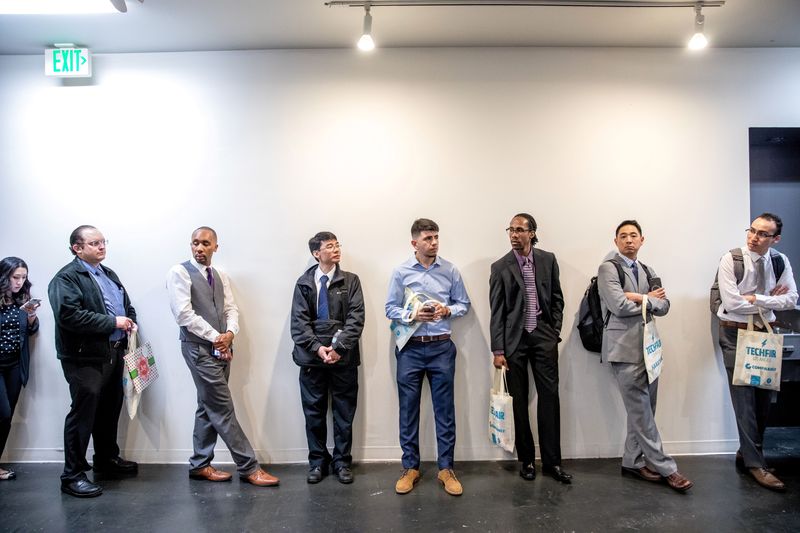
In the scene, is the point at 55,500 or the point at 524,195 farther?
the point at 524,195

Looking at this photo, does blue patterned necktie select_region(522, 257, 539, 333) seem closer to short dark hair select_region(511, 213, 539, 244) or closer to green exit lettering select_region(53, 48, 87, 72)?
short dark hair select_region(511, 213, 539, 244)

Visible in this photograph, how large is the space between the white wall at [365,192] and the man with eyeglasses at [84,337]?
0.43 meters

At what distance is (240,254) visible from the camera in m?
3.95

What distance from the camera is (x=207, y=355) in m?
3.57

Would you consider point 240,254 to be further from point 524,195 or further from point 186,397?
point 524,195

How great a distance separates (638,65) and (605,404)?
104 inches

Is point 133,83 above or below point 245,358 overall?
above

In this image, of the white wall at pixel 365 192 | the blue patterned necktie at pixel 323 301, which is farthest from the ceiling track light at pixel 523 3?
the blue patterned necktie at pixel 323 301

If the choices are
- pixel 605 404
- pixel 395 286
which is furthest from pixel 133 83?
pixel 605 404

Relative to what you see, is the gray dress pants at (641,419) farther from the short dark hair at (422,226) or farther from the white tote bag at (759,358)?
the short dark hair at (422,226)

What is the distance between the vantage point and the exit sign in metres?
3.88

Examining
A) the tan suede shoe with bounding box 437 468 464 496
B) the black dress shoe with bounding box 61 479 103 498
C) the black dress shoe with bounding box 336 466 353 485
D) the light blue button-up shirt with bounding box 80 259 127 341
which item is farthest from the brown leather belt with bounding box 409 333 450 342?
the black dress shoe with bounding box 61 479 103 498

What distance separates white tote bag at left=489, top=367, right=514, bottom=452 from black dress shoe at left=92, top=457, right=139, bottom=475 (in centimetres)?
264

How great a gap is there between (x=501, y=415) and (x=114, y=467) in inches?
111
